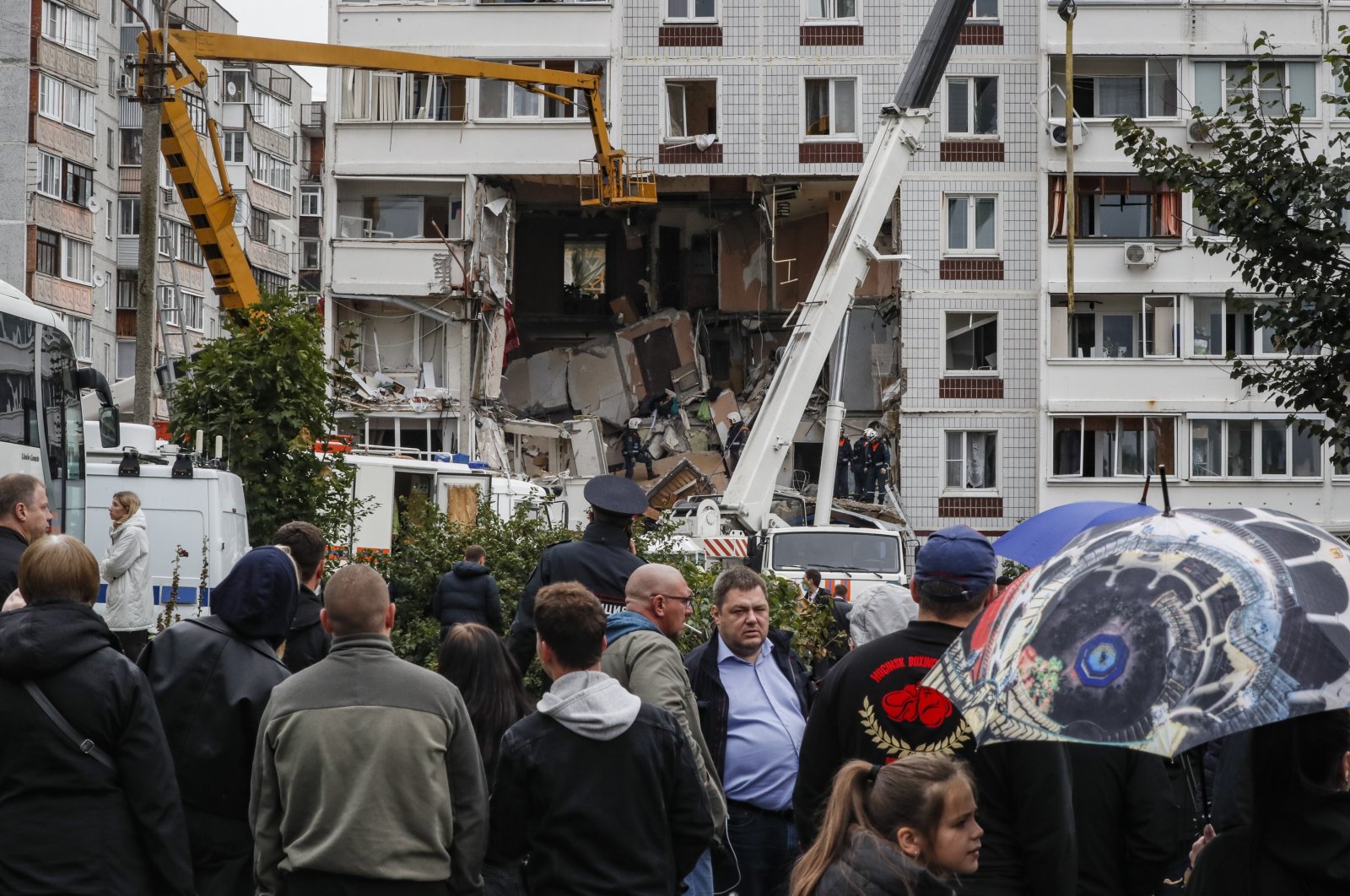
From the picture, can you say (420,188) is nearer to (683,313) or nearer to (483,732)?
(683,313)

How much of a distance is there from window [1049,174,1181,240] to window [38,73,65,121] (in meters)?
30.6

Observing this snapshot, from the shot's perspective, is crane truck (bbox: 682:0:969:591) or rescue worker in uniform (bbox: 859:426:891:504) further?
rescue worker in uniform (bbox: 859:426:891:504)

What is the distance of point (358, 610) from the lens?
17.5ft

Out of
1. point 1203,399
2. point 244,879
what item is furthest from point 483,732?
point 1203,399

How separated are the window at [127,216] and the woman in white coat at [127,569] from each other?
47728 mm

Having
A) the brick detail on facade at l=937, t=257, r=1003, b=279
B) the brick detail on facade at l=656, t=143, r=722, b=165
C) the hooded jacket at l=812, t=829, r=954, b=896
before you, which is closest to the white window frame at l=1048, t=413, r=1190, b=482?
the brick detail on facade at l=937, t=257, r=1003, b=279

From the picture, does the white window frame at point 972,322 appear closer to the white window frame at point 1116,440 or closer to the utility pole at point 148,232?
the white window frame at point 1116,440

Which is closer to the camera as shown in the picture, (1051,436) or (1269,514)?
(1269,514)

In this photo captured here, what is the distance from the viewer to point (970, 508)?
38.8 metres

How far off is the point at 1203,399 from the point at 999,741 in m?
35.9

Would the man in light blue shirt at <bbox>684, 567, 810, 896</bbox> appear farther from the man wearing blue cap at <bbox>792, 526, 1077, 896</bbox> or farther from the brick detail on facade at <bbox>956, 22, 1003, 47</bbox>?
the brick detail on facade at <bbox>956, 22, 1003, 47</bbox>

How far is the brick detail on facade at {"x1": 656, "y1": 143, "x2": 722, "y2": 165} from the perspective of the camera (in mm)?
39000

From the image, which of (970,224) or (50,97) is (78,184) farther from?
(970,224)

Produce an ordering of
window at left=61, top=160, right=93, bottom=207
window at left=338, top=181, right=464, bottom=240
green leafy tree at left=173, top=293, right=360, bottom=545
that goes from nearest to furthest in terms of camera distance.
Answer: green leafy tree at left=173, top=293, right=360, bottom=545 < window at left=338, top=181, right=464, bottom=240 < window at left=61, top=160, right=93, bottom=207
